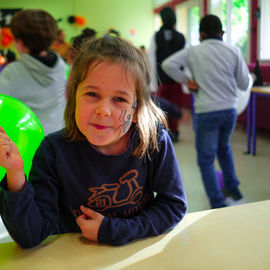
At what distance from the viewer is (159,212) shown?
0.71 meters

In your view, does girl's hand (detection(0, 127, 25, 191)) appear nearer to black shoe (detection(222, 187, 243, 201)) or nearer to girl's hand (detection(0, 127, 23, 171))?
girl's hand (detection(0, 127, 23, 171))

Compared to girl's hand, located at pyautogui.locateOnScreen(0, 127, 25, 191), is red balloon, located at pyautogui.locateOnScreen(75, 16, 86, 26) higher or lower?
higher

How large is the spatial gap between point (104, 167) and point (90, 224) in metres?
0.15

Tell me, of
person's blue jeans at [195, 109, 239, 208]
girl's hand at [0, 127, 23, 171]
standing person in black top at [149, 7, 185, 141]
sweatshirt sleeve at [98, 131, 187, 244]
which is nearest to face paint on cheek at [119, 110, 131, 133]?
sweatshirt sleeve at [98, 131, 187, 244]

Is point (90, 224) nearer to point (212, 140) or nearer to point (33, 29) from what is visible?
point (33, 29)

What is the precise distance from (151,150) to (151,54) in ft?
9.63

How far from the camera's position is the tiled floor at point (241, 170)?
2266mm

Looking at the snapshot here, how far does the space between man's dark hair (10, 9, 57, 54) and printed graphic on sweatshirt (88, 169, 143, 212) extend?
1184mm

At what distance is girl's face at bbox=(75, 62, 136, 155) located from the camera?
2.18ft

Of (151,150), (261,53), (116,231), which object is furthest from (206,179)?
(261,53)

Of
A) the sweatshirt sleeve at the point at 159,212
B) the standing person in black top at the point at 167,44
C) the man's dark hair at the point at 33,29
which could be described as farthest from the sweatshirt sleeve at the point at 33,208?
the standing person in black top at the point at 167,44

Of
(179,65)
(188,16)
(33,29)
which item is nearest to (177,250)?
(33,29)

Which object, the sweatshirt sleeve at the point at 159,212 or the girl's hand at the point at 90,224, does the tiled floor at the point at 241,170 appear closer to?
the sweatshirt sleeve at the point at 159,212

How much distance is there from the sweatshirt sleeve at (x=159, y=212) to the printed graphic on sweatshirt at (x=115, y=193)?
5 centimetres
